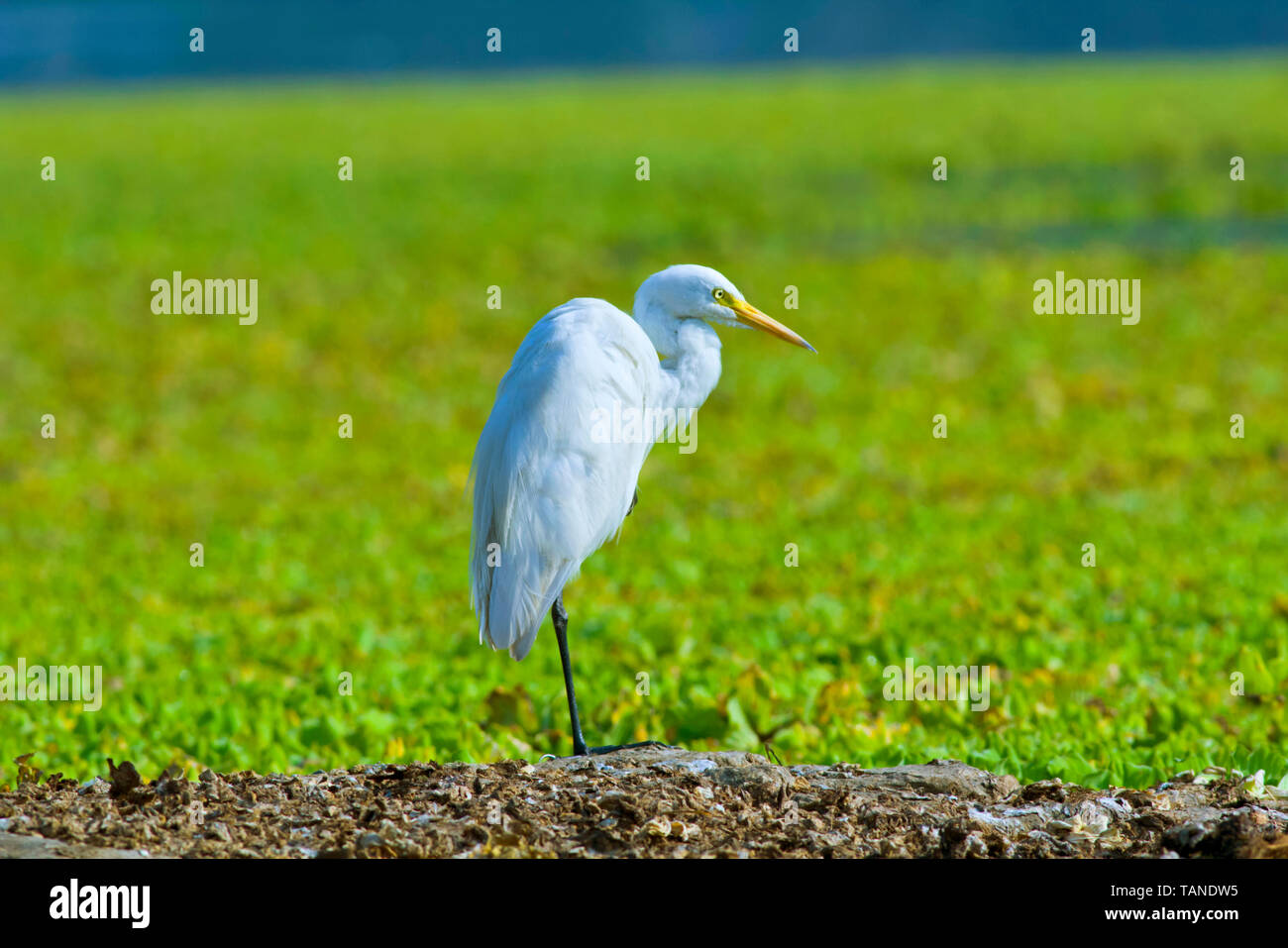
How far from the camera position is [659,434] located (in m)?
5.03

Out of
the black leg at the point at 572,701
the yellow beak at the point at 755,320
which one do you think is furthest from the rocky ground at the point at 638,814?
the yellow beak at the point at 755,320

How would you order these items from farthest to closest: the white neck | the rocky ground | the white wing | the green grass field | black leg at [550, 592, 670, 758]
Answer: the green grass field → the white neck → black leg at [550, 592, 670, 758] → the white wing → the rocky ground

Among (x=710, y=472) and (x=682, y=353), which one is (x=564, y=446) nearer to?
(x=682, y=353)

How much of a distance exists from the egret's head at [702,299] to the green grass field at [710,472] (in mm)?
1588

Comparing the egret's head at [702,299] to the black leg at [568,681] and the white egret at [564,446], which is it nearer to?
the white egret at [564,446]

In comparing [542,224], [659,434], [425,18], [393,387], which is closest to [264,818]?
[659,434]

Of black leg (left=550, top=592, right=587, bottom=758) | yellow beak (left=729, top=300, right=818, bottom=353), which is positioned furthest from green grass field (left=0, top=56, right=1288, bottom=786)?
yellow beak (left=729, top=300, right=818, bottom=353)

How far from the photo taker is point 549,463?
4.62m

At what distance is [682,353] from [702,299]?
23cm

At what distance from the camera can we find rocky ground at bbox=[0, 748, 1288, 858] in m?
3.57

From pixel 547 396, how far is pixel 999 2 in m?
152

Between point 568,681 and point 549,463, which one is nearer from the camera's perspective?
point 549,463

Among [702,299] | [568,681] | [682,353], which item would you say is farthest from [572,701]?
[702,299]

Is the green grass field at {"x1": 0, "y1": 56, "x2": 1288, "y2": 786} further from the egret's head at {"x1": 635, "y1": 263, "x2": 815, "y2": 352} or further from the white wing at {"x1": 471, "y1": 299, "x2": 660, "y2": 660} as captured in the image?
the egret's head at {"x1": 635, "y1": 263, "x2": 815, "y2": 352}
